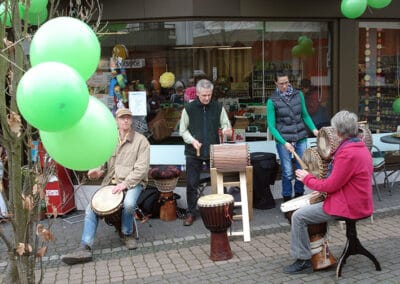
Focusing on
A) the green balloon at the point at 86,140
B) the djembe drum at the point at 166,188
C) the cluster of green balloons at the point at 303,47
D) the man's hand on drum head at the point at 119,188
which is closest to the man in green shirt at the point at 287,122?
the djembe drum at the point at 166,188

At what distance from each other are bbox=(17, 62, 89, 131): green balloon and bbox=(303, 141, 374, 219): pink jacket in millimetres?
2381

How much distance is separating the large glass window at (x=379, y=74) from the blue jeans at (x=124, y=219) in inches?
165

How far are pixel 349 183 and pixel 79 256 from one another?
2645 millimetres

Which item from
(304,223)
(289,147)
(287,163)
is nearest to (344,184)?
(304,223)

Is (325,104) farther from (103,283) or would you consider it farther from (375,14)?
(103,283)

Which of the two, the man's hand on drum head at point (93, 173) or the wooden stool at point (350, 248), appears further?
the man's hand on drum head at point (93, 173)

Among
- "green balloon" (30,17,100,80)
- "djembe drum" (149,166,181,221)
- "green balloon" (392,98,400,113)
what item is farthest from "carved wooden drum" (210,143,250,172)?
"green balloon" (392,98,400,113)

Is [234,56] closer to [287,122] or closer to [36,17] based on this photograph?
[287,122]

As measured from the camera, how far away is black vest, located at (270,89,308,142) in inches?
247

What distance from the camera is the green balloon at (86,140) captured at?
9.14 feet

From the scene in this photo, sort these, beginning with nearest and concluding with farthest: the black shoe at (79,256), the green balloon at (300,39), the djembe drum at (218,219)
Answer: the djembe drum at (218,219), the black shoe at (79,256), the green balloon at (300,39)

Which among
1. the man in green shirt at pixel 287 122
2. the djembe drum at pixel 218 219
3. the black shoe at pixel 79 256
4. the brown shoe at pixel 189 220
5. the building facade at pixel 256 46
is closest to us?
the djembe drum at pixel 218 219

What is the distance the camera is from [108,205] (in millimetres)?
5219

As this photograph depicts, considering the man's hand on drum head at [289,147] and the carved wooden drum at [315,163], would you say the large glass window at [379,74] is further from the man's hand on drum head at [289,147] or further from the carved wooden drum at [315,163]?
the carved wooden drum at [315,163]
